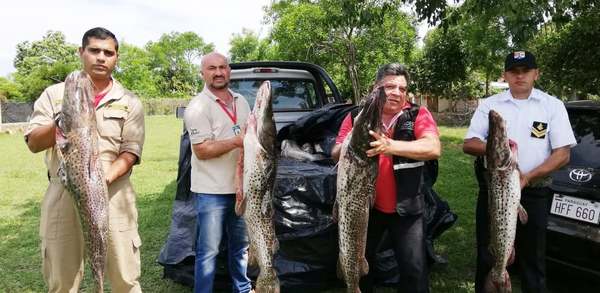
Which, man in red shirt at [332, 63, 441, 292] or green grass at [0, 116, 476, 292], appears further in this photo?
green grass at [0, 116, 476, 292]

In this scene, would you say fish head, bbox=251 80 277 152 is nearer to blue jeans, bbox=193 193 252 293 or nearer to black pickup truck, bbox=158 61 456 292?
blue jeans, bbox=193 193 252 293

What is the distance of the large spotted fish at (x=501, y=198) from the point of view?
282 centimetres

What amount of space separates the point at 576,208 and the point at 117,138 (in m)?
3.49

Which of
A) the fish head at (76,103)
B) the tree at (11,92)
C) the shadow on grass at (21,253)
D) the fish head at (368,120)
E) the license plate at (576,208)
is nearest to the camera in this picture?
the fish head at (76,103)

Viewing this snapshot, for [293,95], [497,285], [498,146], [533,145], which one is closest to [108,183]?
[498,146]

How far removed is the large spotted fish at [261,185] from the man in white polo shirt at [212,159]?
0.36m

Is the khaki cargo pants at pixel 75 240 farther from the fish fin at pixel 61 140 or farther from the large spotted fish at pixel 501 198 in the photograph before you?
the large spotted fish at pixel 501 198

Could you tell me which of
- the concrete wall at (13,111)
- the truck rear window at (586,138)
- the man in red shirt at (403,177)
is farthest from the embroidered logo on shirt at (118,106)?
the concrete wall at (13,111)

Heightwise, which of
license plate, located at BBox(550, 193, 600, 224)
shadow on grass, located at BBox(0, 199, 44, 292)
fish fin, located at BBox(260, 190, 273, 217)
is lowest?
shadow on grass, located at BBox(0, 199, 44, 292)

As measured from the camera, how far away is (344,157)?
2680 millimetres

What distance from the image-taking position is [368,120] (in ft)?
8.34

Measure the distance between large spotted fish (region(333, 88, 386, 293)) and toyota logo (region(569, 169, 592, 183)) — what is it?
1.91 m

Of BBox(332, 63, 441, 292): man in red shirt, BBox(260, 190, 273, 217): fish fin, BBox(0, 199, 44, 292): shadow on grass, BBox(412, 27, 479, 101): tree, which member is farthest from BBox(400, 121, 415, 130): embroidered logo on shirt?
BBox(412, 27, 479, 101): tree

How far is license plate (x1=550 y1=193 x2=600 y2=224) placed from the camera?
3371 mm
